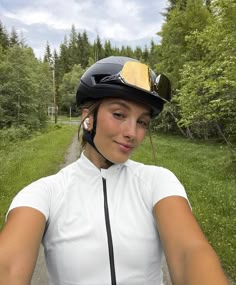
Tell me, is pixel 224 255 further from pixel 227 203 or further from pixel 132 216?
pixel 132 216

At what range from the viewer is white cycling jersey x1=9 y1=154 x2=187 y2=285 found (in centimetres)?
150

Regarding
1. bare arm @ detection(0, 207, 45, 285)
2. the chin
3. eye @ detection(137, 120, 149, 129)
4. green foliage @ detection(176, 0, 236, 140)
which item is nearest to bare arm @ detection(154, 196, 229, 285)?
the chin

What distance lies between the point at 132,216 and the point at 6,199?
7160 mm

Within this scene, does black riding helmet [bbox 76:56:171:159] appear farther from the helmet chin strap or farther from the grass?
the grass

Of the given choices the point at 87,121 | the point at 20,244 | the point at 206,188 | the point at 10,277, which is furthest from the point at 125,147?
the point at 206,188

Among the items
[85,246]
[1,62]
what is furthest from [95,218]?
[1,62]

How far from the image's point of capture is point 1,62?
2925 centimetres

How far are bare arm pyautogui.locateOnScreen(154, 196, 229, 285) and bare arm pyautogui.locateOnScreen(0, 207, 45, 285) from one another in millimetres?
592

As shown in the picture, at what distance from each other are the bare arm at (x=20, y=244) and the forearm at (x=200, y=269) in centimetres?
67

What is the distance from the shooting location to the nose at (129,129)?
71.0 inches

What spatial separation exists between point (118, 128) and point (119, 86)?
24cm

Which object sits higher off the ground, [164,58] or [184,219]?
[164,58]

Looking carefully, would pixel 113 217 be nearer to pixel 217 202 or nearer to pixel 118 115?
pixel 118 115

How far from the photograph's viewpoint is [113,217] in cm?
159
